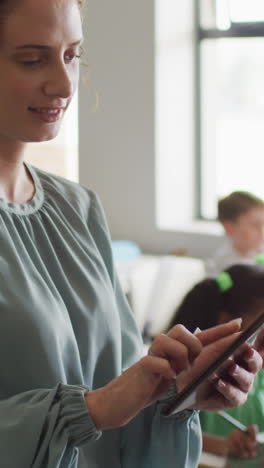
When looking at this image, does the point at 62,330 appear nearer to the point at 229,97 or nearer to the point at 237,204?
the point at 237,204

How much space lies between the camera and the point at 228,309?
2396mm

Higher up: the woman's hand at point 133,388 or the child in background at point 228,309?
the woman's hand at point 133,388

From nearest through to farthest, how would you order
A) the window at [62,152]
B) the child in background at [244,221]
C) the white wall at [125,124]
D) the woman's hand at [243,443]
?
1. the woman's hand at [243,443]
2. the child in background at [244,221]
3. the window at [62,152]
4. the white wall at [125,124]

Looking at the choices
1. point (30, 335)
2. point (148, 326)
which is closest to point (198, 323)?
point (30, 335)

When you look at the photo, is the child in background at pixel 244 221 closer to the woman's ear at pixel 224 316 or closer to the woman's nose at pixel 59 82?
the woman's ear at pixel 224 316

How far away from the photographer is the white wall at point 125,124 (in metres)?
4.58

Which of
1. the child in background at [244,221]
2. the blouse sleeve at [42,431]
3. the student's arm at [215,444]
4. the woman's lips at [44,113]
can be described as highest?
the woman's lips at [44,113]

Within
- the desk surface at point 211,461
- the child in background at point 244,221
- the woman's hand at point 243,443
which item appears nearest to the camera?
the desk surface at point 211,461

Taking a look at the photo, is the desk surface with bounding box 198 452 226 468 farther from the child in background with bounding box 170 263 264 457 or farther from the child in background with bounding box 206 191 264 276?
the child in background with bounding box 206 191 264 276

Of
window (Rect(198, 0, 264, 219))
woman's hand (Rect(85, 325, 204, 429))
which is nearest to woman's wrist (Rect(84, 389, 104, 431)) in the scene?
woman's hand (Rect(85, 325, 204, 429))

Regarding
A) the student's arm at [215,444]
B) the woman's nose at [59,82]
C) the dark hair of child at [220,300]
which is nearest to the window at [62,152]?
the dark hair of child at [220,300]

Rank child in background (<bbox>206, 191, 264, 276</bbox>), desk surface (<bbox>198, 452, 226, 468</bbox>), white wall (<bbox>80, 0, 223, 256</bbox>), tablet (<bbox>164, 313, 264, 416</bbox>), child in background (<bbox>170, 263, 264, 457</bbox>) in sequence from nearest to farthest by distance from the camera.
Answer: tablet (<bbox>164, 313, 264, 416</bbox>) → desk surface (<bbox>198, 452, 226, 468</bbox>) → child in background (<bbox>170, 263, 264, 457</bbox>) → child in background (<bbox>206, 191, 264, 276</bbox>) → white wall (<bbox>80, 0, 223, 256</bbox>)

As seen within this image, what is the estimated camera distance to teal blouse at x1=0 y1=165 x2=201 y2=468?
93 cm

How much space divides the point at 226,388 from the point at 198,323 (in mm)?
1349
